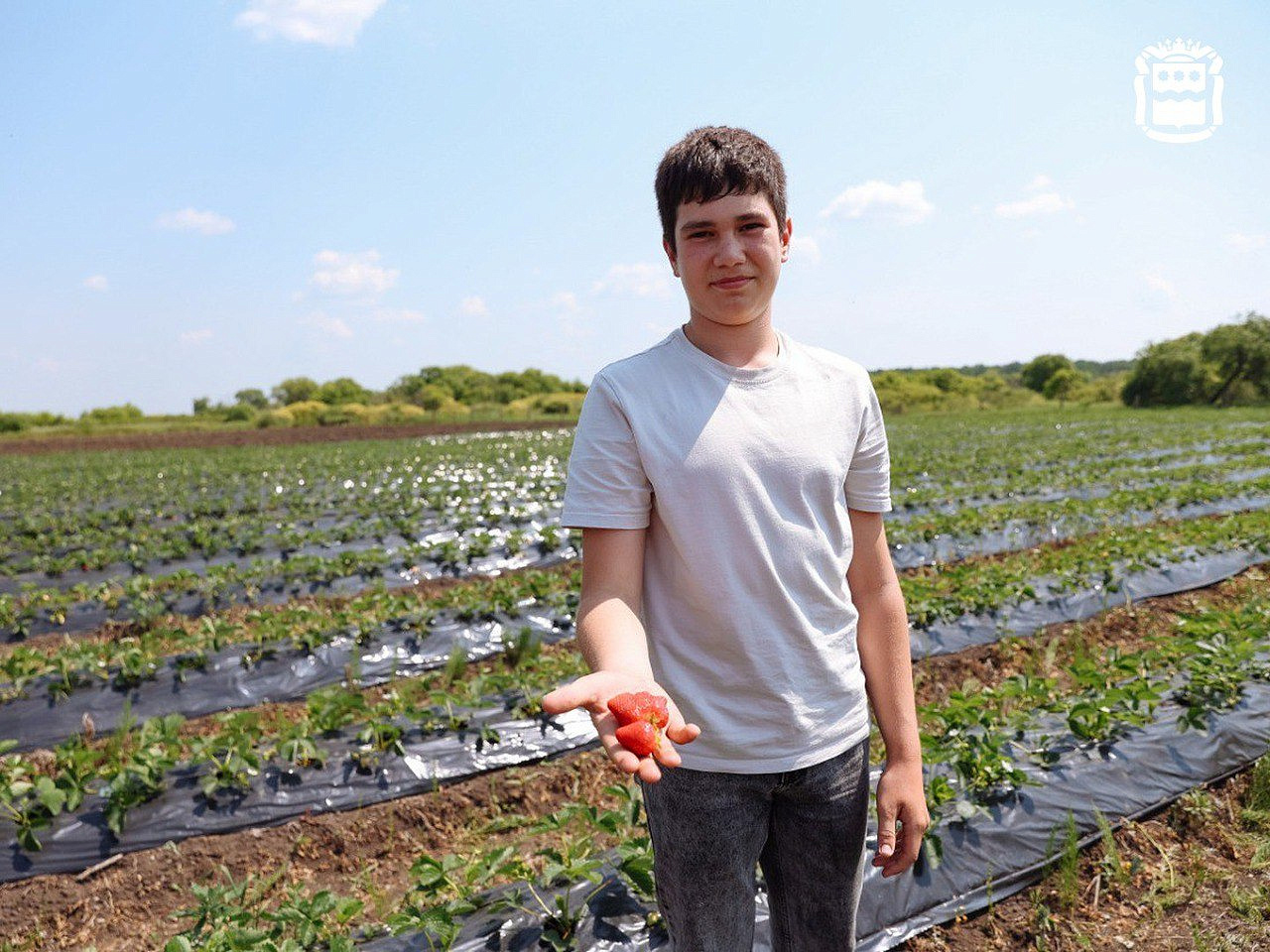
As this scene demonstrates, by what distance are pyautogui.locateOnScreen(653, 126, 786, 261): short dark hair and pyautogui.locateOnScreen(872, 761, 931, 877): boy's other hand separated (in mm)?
1138

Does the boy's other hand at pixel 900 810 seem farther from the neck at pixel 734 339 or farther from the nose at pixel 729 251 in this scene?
the nose at pixel 729 251

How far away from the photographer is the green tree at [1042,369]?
2491 inches

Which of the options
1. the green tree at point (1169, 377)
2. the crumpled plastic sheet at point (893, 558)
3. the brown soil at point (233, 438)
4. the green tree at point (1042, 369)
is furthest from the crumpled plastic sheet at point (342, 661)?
the green tree at point (1042, 369)

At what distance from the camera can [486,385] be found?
6353 centimetres

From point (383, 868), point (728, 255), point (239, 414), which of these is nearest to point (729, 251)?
point (728, 255)

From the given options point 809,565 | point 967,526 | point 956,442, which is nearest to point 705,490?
point 809,565

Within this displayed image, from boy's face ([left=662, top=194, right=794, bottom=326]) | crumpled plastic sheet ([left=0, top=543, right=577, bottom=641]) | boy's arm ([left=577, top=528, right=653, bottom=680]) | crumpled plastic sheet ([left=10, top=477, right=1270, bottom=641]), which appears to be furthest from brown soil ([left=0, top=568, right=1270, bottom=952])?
crumpled plastic sheet ([left=10, top=477, right=1270, bottom=641])

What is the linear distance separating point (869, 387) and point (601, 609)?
0.74m

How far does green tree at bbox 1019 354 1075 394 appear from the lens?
63281mm

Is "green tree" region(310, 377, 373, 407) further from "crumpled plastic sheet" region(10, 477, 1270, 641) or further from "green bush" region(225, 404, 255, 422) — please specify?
"crumpled plastic sheet" region(10, 477, 1270, 641)

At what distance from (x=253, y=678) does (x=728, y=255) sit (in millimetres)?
5274

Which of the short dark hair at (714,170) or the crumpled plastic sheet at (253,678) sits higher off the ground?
the short dark hair at (714,170)

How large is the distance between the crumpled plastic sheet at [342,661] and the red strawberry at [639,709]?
13.3 ft

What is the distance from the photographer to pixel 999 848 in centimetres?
287
